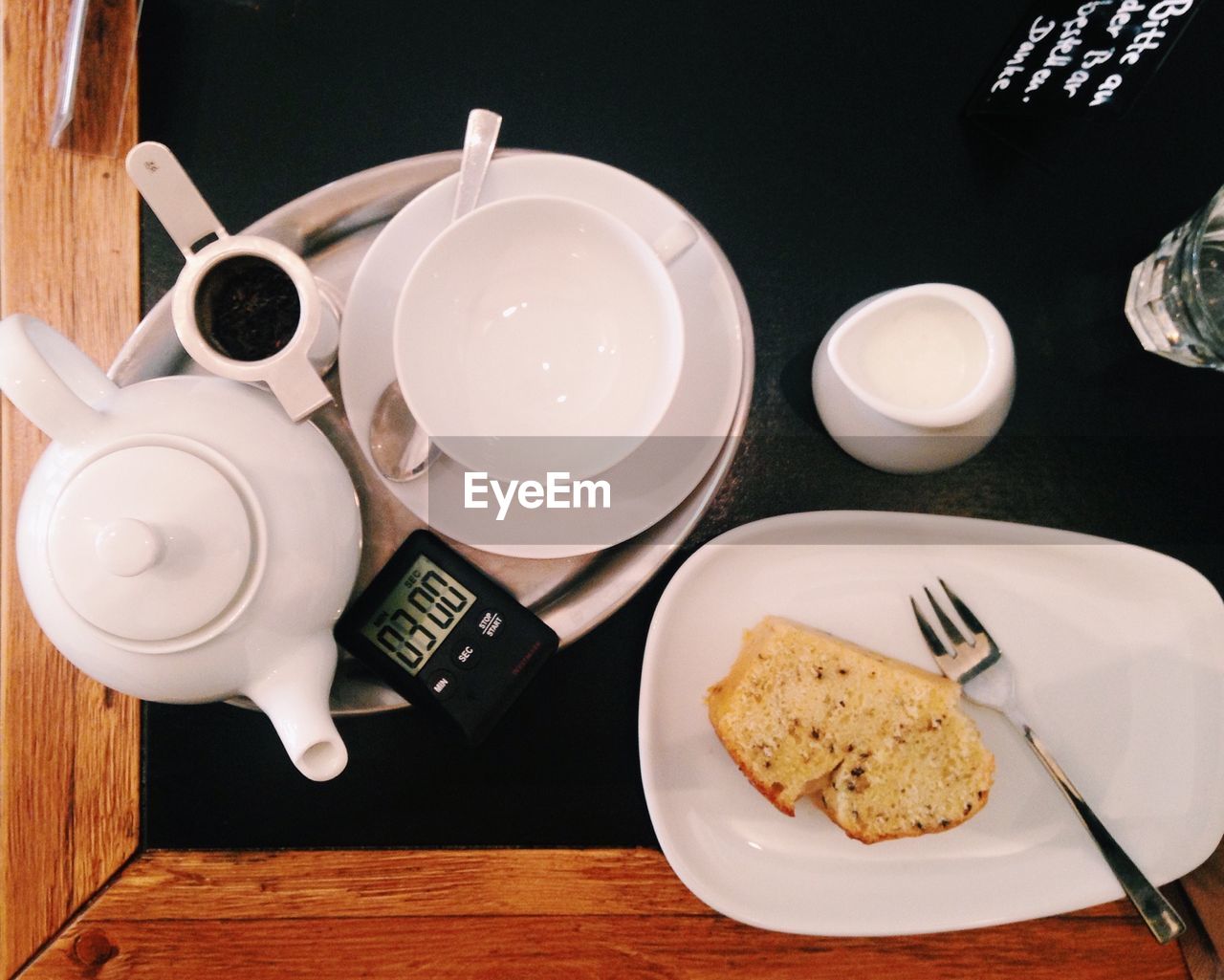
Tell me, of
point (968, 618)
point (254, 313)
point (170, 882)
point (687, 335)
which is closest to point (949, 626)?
point (968, 618)

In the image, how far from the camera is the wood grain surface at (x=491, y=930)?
0.80 meters

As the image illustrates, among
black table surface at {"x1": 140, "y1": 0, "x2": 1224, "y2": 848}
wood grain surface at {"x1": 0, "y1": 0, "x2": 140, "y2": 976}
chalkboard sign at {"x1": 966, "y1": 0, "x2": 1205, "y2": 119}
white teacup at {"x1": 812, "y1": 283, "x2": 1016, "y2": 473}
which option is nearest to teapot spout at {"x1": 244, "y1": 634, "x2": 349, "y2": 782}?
black table surface at {"x1": 140, "y1": 0, "x2": 1224, "y2": 848}

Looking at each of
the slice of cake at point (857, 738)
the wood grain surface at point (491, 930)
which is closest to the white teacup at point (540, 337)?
the slice of cake at point (857, 738)

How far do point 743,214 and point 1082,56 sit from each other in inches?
12.2

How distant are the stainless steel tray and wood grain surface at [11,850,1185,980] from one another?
209 mm

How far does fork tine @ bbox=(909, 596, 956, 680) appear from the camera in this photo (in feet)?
2.52

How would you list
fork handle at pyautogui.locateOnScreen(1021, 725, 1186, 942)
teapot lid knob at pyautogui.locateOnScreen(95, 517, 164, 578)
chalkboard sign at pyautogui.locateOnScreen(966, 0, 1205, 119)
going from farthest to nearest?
fork handle at pyautogui.locateOnScreen(1021, 725, 1186, 942) < chalkboard sign at pyautogui.locateOnScreen(966, 0, 1205, 119) < teapot lid knob at pyautogui.locateOnScreen(95, 517, 164, 578)

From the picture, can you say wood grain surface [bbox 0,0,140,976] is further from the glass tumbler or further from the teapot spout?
the glass tumbler

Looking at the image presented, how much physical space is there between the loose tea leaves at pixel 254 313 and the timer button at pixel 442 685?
32cm

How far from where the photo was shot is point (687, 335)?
29.0 inches

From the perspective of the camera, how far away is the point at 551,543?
29.0 inches

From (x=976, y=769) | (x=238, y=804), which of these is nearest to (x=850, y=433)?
(x=976, y=769)

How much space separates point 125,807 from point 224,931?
16cm

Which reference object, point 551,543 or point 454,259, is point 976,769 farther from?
point 454,259
